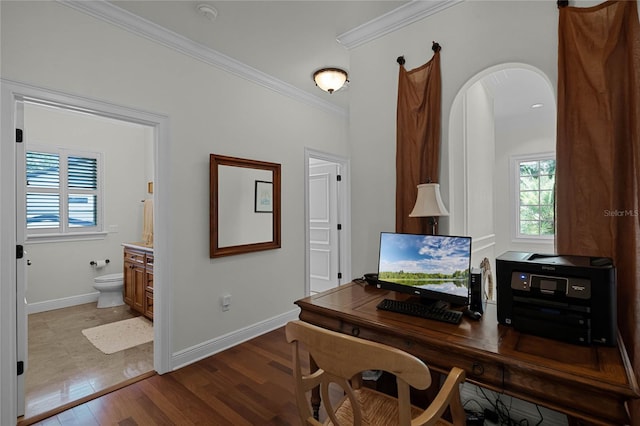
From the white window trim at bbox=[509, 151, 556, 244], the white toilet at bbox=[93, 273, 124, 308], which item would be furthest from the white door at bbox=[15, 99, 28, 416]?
the white window trim at bbox=[509, 151, 556, 244]

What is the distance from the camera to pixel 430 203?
6.23 ft

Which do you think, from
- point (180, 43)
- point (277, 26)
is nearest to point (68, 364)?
point (180, 43)

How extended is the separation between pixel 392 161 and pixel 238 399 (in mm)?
2064

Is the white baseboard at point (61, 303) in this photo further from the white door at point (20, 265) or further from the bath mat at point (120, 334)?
the white door at point (20, 265)

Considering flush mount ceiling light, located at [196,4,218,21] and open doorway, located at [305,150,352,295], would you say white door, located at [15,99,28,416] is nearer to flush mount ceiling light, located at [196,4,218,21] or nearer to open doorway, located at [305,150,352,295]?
flush mount ceiling light, located at [196,4,218,21]

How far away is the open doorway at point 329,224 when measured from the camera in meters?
4.70

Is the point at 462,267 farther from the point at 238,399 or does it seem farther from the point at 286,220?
the point at 286,220

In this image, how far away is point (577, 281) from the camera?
4.04 feet

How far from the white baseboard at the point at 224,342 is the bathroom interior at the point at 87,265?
0.93 ft

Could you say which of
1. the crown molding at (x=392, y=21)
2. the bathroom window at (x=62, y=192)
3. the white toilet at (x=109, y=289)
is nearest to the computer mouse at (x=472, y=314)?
the crown molding at (x=392, y=21)

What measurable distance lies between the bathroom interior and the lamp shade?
2543mm

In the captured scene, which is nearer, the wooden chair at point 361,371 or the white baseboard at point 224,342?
the wooden chair at point 361,371

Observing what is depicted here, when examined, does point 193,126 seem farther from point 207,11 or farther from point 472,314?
point 472,314

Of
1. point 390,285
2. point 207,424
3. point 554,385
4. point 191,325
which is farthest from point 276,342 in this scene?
point 554,385
